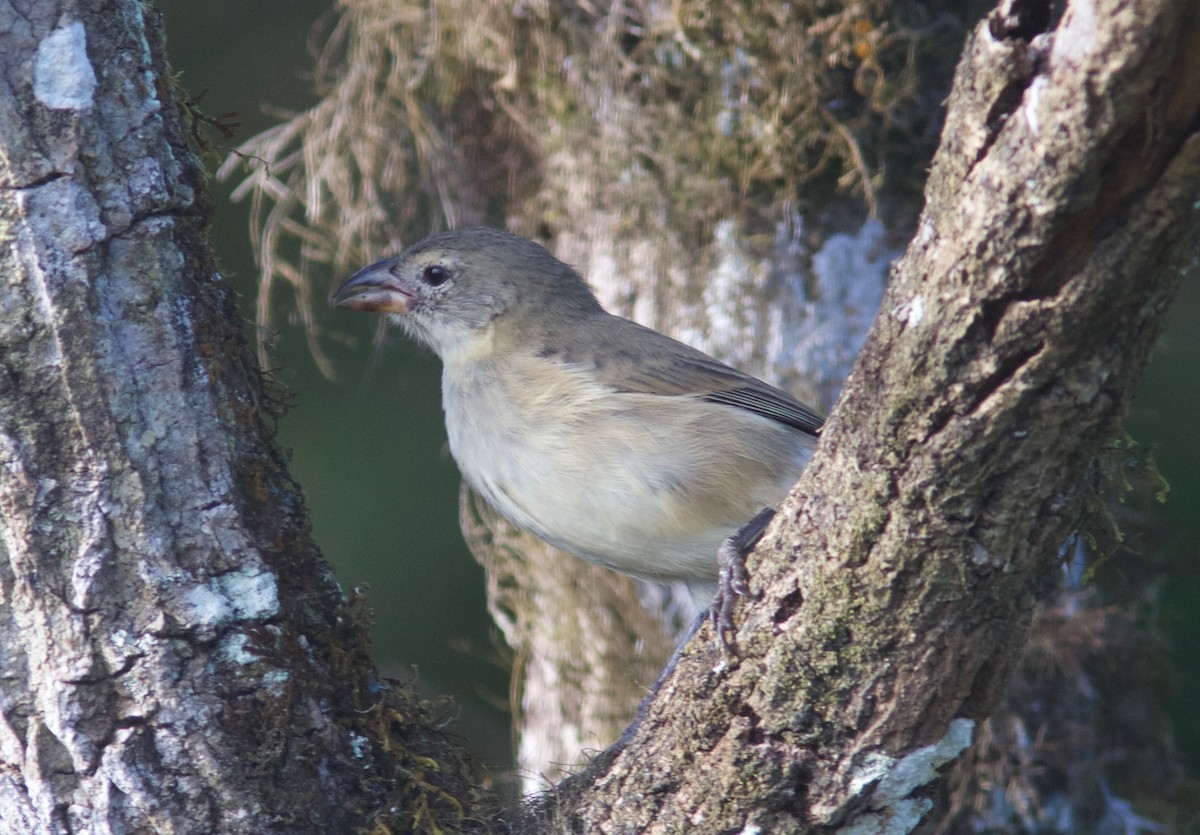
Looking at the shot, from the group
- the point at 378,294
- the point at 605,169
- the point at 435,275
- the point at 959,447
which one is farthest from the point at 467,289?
the point at 959,447

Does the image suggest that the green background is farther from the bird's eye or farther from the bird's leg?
the bird's leg

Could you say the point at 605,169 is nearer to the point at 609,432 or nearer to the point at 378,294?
the point at 378,294

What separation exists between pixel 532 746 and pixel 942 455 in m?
3.52

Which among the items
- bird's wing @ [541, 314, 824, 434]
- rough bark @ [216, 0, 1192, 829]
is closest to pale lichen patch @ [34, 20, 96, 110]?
bird's wing @ [541, 314, 824, 434]

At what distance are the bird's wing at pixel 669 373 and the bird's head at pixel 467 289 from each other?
1.01 feet

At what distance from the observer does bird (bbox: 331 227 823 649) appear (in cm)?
346

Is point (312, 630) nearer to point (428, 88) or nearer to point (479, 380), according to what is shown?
point (479, 380)

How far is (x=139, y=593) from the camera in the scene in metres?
2.46

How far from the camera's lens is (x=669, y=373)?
3826 millimetres

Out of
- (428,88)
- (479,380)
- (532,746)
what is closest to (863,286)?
(479,380)

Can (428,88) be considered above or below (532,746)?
above

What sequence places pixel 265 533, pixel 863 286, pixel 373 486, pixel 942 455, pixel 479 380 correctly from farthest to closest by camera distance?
pixel 373 486 < pixel 863 286 < pixel 479 380 < pixel 265 533 < pixel 942 455

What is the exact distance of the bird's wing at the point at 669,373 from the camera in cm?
377

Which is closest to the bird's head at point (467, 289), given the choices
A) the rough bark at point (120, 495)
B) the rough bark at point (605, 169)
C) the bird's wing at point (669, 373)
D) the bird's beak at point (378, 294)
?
the bird's beak at point (378, 294)
